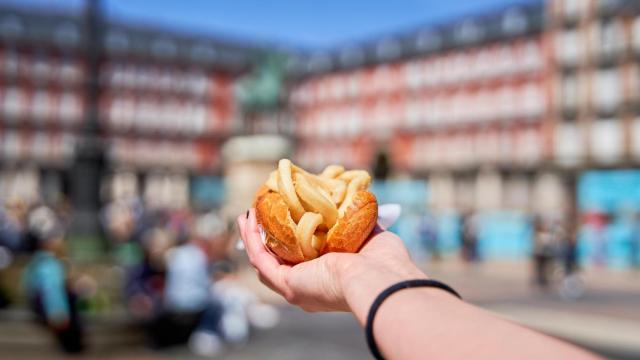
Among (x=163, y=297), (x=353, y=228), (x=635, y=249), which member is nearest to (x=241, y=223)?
(x=353, y=228)

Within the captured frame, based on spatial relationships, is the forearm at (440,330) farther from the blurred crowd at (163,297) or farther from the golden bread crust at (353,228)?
the blurred crowd at (163,297)

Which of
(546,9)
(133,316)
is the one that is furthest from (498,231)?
(546,9)

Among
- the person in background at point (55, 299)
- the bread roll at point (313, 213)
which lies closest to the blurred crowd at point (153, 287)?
the person in background at point (55, 299)

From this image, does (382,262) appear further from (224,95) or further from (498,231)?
(224,95)

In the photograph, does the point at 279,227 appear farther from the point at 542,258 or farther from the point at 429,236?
the point at 429,236

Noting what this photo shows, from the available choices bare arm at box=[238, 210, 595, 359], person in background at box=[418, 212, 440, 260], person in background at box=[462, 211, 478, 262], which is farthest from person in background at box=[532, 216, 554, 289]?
bare arm at box=[238, 210, 595, 359]
